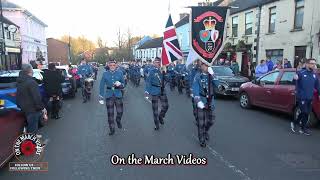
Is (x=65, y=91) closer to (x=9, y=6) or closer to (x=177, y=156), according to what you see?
(x=177, y=156)

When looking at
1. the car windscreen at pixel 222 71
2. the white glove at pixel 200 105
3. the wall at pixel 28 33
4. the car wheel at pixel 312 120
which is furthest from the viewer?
the wall at pixel 28 33

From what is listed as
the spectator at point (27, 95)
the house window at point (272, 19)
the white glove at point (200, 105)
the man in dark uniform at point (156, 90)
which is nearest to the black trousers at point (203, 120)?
the white glove at point (200, 105)

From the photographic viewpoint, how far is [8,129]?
17.4ft

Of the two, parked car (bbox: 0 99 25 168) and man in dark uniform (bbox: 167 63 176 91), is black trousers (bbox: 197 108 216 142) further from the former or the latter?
man in dark uniform (bbox: 167 63 176 91)

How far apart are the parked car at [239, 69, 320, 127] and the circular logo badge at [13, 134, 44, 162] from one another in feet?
21.5

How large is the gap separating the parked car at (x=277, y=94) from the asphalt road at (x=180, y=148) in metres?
0.39

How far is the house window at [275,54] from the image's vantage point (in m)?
21.4

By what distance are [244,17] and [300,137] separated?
2009 cm

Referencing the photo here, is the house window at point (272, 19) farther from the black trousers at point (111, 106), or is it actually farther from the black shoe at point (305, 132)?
the black trousers at point (111, 106)

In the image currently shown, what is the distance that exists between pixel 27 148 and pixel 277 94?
23.4 ft

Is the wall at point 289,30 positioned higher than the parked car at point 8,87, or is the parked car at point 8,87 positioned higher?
the wall at point 289,30

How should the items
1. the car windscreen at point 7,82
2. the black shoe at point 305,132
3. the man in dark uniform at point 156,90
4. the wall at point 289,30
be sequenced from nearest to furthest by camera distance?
the car windscreen at point 7,82 → the black shoe at point 305,132 → the man in dark uniform at point 156,90 → the wall at point 289,30
